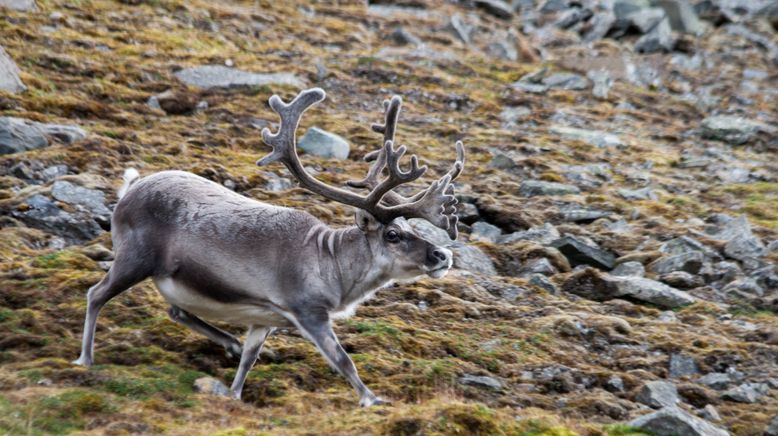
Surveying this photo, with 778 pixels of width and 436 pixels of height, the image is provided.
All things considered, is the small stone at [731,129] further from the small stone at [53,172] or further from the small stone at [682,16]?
the small stone at [53,172]

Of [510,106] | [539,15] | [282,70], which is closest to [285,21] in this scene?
[282,70]

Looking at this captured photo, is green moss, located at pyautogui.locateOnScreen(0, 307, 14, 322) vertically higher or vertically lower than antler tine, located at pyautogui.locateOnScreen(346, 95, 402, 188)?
lower

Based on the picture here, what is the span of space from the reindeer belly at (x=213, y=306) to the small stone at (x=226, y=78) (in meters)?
10.3

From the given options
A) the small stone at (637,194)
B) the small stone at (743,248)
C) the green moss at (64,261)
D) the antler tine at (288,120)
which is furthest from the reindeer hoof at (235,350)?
the small stone at (637,194)

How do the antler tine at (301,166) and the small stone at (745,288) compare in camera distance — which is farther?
the small stone at (745,288)

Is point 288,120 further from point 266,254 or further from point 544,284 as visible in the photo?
point 544,284

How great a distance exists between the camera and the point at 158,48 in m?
20.0

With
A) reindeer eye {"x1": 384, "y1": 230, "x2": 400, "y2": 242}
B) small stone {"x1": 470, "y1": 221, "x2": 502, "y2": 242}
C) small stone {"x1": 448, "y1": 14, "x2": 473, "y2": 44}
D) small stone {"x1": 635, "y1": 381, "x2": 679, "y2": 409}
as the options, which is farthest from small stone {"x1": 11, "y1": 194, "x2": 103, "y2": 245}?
small stone {"x1": 448, "y1": 14, "x2": 473, "y2": 44}

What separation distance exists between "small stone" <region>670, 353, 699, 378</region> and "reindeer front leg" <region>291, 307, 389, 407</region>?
10.8 feet

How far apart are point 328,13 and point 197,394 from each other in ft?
68.0

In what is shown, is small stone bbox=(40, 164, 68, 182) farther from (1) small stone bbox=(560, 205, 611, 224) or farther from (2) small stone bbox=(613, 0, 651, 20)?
(2) small stone bbox=(613, 0, 651, 20)

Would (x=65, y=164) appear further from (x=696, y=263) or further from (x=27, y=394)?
(x=696, y=263)

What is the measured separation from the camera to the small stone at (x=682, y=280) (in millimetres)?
12273

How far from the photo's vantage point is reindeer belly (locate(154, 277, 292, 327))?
27.1 feet
